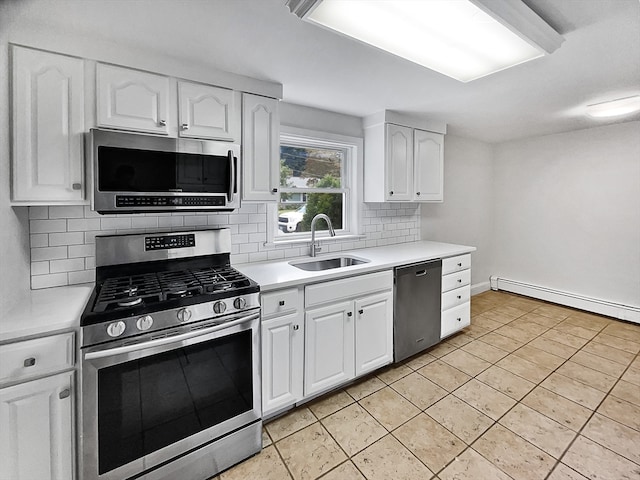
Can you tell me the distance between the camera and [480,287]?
15.4ft

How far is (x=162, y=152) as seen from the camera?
180 centimetres

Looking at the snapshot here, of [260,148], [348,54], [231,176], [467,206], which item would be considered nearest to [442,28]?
[348,54]

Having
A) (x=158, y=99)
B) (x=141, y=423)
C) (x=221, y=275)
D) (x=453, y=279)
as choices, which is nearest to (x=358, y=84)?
(x=158, y=99)

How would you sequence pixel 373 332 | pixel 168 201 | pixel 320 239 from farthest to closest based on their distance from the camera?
1. pixel 320 239
2. pixel 373 332
3. pixel 168 201

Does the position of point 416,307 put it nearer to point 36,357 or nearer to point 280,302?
point 280,302

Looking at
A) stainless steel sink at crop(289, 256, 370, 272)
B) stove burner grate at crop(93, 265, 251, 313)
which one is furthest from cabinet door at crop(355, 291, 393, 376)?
stove burner grate at crop(93, 265, 251, 313)

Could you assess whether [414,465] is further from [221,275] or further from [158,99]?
[158,99]

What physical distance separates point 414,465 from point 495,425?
693 mm

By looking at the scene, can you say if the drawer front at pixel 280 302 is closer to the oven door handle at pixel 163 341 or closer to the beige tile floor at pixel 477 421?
the oven door handle at pixel 163 341

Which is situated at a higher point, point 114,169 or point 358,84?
point 358,84

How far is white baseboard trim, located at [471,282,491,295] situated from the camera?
4.59 m

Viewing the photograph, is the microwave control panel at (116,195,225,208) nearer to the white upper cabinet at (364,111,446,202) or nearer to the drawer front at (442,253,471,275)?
the white upper cabinet at (364,111,446,202)

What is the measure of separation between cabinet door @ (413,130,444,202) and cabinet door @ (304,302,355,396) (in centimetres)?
171

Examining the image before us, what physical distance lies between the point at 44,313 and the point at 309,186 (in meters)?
2.15
